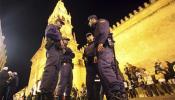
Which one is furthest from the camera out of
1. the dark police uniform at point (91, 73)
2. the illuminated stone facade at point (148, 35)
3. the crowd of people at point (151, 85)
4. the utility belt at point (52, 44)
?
the illuminated stone facade at point (148, 35)

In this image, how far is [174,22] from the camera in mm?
19625

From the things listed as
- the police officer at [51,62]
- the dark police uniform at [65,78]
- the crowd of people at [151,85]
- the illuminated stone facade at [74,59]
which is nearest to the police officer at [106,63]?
the police officer at [51,62]

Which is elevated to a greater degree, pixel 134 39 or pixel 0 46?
pixel 0 46

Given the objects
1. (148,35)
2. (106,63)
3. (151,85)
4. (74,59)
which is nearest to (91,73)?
(106,63)

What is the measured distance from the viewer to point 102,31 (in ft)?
14.7

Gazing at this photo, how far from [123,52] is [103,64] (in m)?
21.1

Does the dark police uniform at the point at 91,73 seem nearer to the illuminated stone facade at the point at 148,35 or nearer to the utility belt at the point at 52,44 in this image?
the utility belt at the point at 52,44

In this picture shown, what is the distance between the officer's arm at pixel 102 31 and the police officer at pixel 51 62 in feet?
4.39

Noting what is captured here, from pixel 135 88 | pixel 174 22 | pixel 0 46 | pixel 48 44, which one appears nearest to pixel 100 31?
pixel 48 44

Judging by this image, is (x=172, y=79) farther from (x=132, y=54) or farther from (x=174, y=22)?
(x=132, y=54)

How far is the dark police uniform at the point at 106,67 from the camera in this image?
3.84 m

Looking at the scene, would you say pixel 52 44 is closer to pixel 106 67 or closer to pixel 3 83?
pixel 106 67

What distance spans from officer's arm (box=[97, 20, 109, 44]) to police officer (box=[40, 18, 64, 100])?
1.34 metres

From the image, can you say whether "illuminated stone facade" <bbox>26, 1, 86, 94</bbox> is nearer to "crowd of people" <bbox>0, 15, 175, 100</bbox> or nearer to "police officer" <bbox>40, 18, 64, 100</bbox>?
"crowd of people" <bbox>0, 15, 175, 100</bbox>
